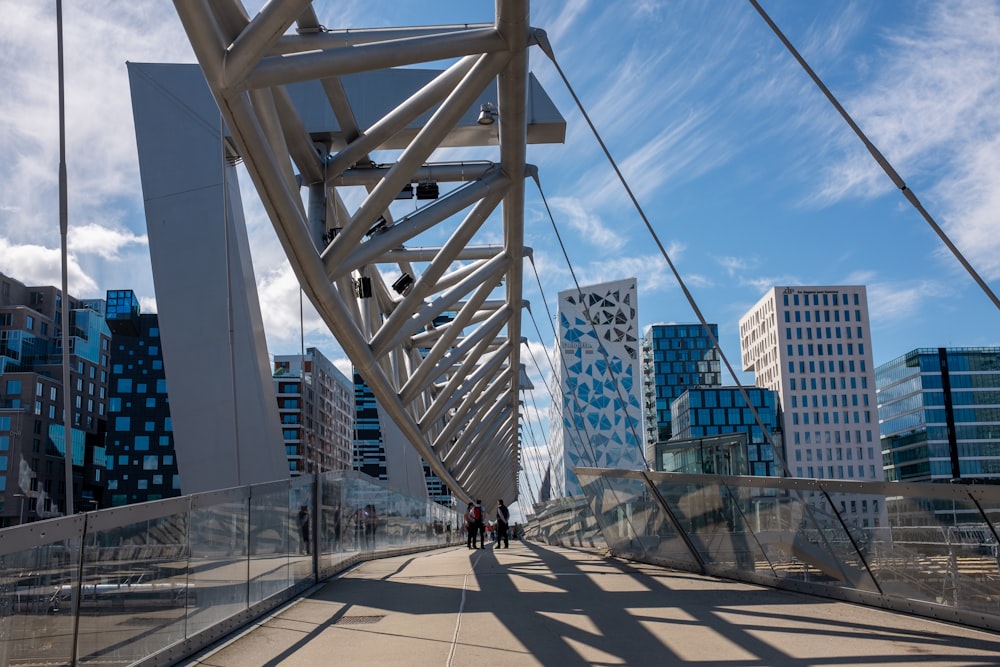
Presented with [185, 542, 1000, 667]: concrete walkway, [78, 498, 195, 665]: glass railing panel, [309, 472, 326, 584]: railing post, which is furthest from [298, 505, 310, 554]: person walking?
[78, 498, 195, 665]: glass railing panel

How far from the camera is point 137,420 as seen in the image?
10112 cm

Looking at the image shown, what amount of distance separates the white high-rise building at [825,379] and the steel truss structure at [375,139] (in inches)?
4126

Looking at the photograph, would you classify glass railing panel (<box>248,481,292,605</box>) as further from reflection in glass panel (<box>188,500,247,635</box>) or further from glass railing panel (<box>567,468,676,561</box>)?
glass railing panel (<box>567,468,676,561</box>)

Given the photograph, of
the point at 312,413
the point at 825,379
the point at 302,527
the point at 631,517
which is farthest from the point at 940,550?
the point at 825,379

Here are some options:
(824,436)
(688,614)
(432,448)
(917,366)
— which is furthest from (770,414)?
(688,614)

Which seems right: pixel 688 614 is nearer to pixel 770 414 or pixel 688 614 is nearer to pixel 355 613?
pixel 355 613

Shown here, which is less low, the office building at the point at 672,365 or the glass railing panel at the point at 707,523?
the office building at the point at 672,365

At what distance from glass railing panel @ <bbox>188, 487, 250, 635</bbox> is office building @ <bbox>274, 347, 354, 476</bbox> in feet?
256

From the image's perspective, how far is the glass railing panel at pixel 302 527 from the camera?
11.3 meters

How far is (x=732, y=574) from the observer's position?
11.9 meters

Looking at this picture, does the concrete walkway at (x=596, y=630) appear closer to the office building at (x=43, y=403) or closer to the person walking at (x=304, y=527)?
the person walking at (x=304, y=527)

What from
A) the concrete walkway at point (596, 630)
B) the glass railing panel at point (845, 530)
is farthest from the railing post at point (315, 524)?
the glass railing panel at point (845, 530)

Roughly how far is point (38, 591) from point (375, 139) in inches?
294

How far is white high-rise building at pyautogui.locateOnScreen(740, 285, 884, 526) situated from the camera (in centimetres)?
11875
